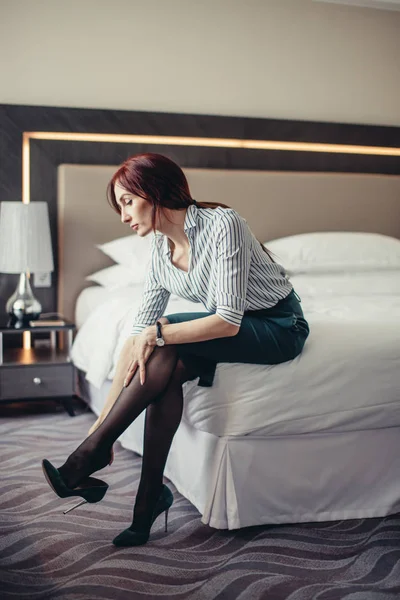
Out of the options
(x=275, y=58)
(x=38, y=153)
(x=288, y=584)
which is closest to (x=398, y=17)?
(x=275, y=58)

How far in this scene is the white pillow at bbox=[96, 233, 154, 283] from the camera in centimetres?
376

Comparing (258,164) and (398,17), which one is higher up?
(398,17)

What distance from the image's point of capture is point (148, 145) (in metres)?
4.15

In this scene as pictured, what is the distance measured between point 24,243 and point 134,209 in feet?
5.33

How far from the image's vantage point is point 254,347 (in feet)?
7.06

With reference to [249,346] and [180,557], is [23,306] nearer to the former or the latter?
[249,346]

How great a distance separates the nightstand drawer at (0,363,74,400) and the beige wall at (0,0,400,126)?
4.75 ft

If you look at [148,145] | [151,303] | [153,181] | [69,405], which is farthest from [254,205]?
[153,181]

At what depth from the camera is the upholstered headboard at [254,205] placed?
3.98 metres

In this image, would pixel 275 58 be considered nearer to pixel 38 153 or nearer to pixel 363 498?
pixel 38 153

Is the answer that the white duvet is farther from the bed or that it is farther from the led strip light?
the led strip light

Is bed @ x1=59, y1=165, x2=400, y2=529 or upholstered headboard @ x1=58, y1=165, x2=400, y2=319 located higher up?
upholstered headboard @ x1=58, y1=165, x2=400, y2=319

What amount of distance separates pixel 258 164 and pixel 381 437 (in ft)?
7.95

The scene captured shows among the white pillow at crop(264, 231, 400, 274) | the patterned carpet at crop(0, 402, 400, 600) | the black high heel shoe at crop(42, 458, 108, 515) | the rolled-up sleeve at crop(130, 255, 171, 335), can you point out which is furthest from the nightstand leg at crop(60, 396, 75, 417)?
the black high heel shoe at crop(42, 458, 108, 515)
